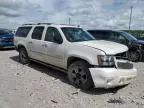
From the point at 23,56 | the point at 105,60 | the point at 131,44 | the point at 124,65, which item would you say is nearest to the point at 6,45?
the point at 23,56

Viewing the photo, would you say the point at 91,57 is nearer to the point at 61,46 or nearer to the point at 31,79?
the point at 61,46

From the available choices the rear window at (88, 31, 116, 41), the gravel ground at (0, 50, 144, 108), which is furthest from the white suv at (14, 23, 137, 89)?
the rear window at (88, 31, 116, 41)

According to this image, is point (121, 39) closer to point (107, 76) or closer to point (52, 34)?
point (52, 34)

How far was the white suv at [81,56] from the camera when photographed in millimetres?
5434

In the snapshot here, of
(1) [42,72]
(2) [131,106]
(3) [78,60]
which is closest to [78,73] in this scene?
(3) [78,60]

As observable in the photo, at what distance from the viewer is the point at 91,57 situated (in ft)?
18.2

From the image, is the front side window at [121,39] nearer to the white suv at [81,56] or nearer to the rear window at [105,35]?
the rear window at [105,35]

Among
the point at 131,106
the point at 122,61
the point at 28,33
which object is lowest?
the point at 131,106

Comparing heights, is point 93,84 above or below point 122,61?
below

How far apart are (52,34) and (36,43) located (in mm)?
1038

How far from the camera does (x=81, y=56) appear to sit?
229 inches

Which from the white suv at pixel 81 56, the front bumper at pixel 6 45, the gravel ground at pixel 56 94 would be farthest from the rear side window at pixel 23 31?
the front bumper at pixel 6 45

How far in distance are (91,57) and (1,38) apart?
35.3ft

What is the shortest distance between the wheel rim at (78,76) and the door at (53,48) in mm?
688
